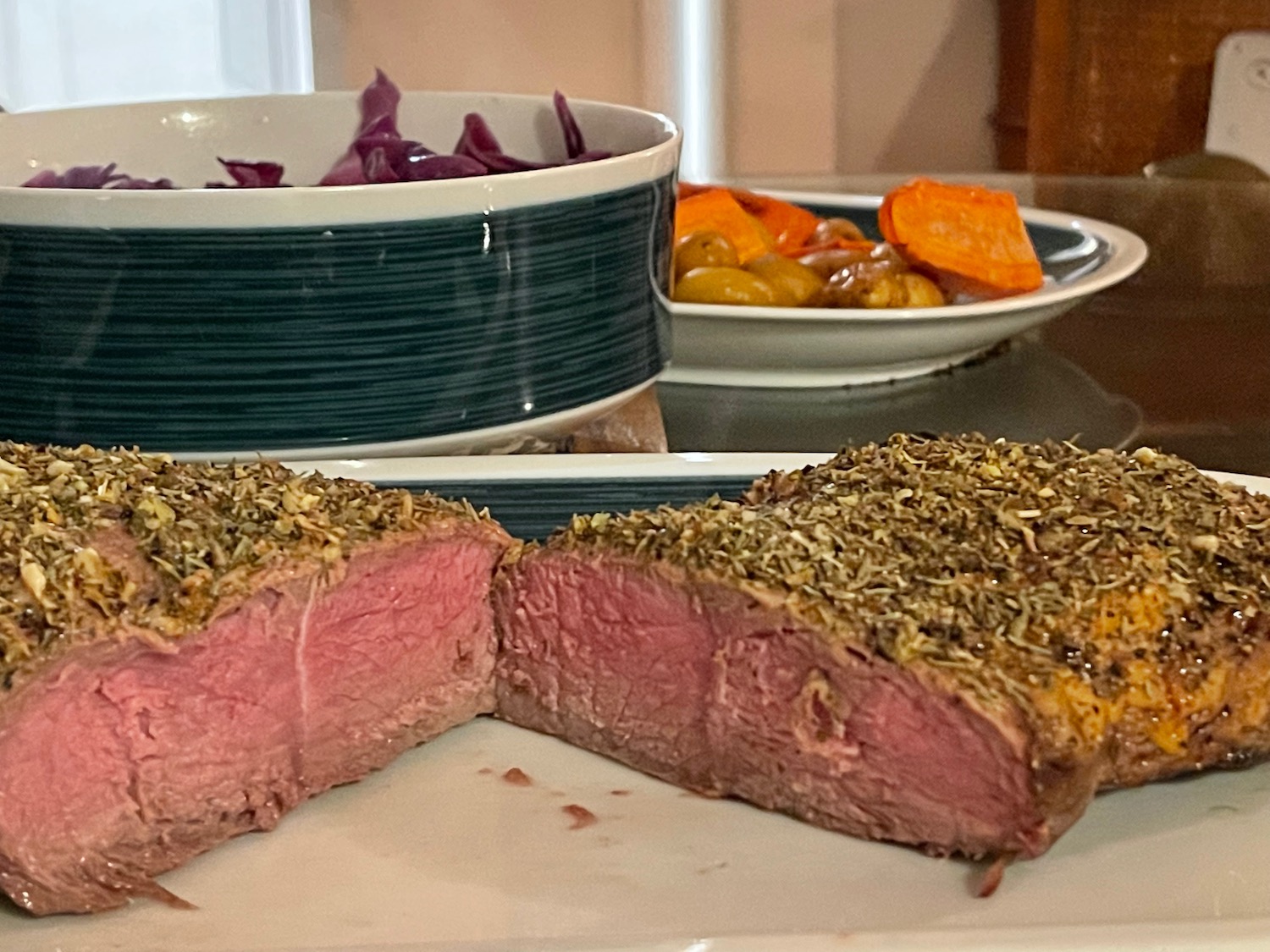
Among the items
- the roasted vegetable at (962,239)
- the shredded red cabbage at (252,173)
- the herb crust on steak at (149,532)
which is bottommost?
the herb crust on steak at (149,532)

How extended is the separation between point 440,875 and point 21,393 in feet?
2.52

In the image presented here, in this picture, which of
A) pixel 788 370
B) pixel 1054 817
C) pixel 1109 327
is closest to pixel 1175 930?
pixel 1054 817

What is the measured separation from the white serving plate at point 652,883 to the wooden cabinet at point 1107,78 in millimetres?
3081

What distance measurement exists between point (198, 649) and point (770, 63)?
3411mm

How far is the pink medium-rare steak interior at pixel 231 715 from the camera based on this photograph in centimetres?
106

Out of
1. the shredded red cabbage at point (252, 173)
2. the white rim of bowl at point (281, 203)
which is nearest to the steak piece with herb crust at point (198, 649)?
the white rim of bowl at point (281, 203)

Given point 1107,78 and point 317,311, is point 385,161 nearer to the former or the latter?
point 317,311

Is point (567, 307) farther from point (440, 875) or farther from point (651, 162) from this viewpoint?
point (440, 875)

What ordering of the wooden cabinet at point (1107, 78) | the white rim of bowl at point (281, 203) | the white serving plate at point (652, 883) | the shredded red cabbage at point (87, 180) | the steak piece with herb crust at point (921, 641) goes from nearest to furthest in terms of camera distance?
1. the white serving plate at point (652, 883)
2. the steak piece with herb crust at point (921, 641)
3. the white rim of bowl at point (281, 203)
4. the shredded red cabbage at point (87, 180)
5. the wooden cabinet at point (1107, 78)

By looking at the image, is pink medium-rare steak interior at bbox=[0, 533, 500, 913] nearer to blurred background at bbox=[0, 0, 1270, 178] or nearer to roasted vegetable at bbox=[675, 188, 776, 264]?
roasted vegetable at bbox=[675, 188, 776, 264]

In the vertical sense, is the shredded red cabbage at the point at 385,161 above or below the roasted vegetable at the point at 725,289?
above

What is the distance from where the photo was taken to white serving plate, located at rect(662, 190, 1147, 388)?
207cm

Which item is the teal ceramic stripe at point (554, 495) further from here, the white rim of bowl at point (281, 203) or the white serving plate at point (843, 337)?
the white serving plate at point (843, 337)

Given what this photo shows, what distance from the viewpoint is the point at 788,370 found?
2230 millimetres
